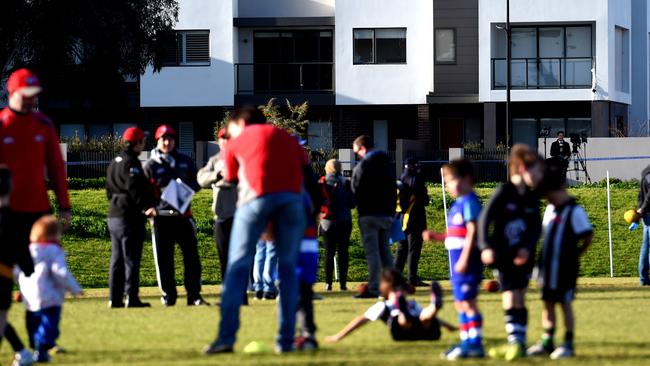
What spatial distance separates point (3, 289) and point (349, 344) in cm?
302

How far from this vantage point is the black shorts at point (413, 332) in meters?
12.6

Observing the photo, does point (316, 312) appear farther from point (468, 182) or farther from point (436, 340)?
point (468, 182)

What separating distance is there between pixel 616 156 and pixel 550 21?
7722mm

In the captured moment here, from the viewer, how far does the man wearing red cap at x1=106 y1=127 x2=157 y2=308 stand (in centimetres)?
1698

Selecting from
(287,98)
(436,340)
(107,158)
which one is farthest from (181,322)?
(287,98)

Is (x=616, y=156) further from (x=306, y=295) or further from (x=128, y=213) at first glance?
(x=306, y=295)

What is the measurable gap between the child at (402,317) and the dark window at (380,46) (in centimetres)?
3933

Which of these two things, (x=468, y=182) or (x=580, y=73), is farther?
(x=580, y=73)

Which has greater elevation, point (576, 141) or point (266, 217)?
point (576, 141)

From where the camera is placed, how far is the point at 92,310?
→ 55.3 feet

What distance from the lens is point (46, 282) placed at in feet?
37.9

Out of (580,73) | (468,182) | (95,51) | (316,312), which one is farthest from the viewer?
(580,73)

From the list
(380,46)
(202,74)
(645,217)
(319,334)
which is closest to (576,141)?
(380,46)

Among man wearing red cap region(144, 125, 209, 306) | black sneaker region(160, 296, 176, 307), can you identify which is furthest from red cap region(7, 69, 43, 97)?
black sneaker region(160, 296, 176, 307)
